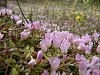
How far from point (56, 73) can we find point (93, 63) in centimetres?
27

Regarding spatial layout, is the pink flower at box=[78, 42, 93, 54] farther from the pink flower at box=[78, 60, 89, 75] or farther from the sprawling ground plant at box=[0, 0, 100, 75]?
the pink flower at box=[78, 60, 89, 75]

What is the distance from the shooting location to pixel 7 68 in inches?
60.8

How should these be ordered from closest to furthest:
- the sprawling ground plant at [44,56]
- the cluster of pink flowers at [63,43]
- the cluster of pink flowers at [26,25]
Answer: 1. the sprawling ground plant at [44,56]
2. the cluster of pink flowers at [63,43]
3. the cluster of pink flowers at [26,25]

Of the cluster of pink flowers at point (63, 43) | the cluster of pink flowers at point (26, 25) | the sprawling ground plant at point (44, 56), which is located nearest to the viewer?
the sprawling ground plant at point (44, 56)

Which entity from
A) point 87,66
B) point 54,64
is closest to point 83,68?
point 87,66

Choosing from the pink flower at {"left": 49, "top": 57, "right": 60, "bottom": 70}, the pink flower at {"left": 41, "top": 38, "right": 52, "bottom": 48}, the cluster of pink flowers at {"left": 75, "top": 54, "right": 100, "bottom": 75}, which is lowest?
the cluster of pink flowers at {"left": 75, "top": 54, "right": 100, "bottom": 75}

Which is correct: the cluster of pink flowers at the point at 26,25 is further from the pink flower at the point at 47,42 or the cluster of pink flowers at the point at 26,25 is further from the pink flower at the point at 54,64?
the pink flower at the point at 54,64

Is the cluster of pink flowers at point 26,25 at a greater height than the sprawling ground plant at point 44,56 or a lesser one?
greater

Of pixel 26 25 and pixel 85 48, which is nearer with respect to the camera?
pixel 85 48

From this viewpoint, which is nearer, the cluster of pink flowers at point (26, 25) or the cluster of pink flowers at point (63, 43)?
the cluster of pink flowers at point (63, 43)

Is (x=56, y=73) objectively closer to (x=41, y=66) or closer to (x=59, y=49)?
Answer: (x=41, y=66)

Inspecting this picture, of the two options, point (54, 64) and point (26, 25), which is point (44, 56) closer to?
point (54, 64)

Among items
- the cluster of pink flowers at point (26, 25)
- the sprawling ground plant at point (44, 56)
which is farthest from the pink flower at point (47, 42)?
the cluster of pink flowers at point (26, 25)

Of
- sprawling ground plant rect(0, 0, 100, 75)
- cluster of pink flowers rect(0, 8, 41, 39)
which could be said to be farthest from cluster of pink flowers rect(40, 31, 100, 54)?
cluster of pink flowers rect(0, 8, 41, 39)
